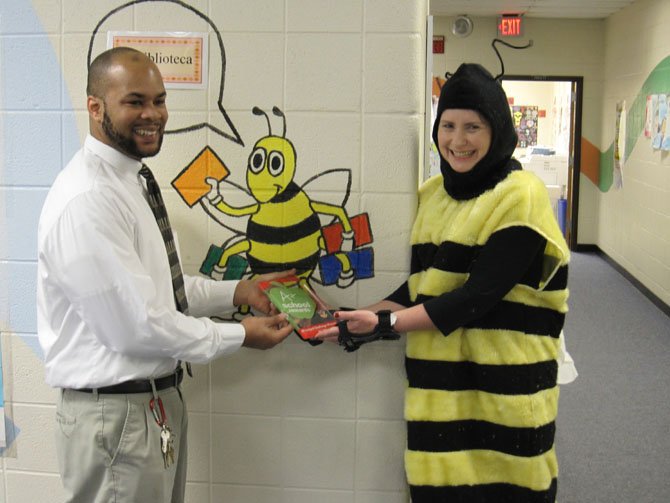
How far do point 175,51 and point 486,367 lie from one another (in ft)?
4.11

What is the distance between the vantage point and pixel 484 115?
2.00 m

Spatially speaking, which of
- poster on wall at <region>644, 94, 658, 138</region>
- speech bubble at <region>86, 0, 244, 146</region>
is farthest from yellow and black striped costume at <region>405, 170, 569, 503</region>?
poster on wall at <region>644, 94, 658, 138</region>

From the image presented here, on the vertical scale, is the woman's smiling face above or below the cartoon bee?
above

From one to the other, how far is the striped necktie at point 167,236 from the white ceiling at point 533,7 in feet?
22.2

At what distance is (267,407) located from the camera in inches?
93.0

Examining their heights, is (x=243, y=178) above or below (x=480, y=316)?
above

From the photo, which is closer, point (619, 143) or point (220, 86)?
point (220, 86)

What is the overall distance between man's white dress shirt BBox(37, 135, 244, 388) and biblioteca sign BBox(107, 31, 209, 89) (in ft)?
1.30

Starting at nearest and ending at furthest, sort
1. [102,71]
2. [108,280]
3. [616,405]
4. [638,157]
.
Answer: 1. [108,280]
2. [102,71]
3. [616,405]
4. [638,157]

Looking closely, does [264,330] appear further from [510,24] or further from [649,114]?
[510,24]

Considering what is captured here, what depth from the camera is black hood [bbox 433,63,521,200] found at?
1.99 meters

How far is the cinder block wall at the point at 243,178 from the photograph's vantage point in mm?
2191

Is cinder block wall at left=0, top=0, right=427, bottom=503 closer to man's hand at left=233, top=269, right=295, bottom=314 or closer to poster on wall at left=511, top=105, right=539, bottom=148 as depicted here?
man's hand at left=233, top=269, right=295, bottom=314

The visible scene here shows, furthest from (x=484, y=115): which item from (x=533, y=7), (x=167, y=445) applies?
(x=533, y=7)
